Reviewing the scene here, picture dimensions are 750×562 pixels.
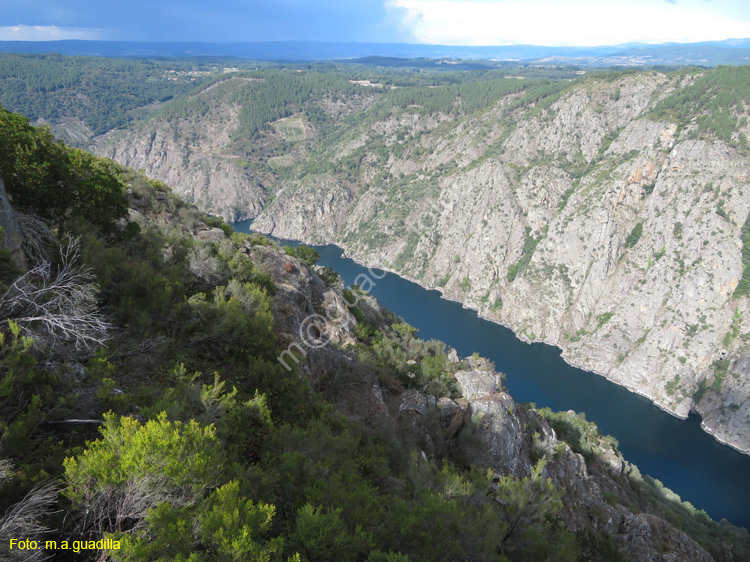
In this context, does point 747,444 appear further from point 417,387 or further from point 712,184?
point 417,387

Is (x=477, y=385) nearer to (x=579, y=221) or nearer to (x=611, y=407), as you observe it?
(x=611, y=407)

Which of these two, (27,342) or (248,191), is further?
(248,191)

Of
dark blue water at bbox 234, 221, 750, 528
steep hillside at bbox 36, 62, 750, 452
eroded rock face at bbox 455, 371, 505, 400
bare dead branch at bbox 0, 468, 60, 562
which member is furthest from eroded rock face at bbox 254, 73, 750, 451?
bare dead branch at bbox 0, 468, 60, 562

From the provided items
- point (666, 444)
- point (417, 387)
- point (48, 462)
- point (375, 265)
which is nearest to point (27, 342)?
point (48, 462)

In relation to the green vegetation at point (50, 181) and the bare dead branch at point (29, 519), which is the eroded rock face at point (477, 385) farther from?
the bare dead branch at point (29, 519)

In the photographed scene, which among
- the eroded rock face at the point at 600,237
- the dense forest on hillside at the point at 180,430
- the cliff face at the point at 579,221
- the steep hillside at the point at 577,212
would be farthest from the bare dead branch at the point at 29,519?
the eroded rock face at the point at 600,237

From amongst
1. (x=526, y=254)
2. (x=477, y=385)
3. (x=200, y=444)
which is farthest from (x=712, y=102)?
(x=200, y=444)

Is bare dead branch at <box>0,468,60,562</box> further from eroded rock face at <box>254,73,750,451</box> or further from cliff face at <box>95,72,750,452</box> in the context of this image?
eroded rock face at <box>254,73,750,451</box>
